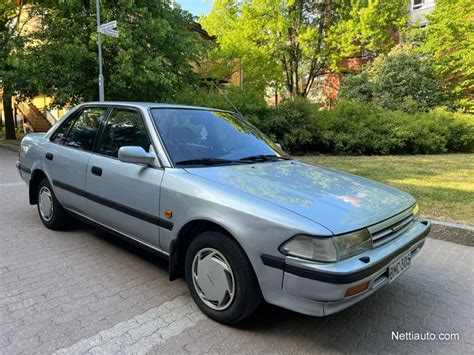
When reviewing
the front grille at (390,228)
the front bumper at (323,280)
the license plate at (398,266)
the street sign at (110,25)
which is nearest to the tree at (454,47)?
the street sign at (110,25)

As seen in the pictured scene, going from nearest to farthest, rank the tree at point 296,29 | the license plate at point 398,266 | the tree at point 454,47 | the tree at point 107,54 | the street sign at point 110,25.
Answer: the license plate at point 398,266 → the street sign at point 110,25 → the tree at point 107,54 → the tree at point 296,29 → the tree at point 454,47

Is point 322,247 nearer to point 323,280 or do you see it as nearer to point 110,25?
point 323,280

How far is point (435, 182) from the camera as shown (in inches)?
290

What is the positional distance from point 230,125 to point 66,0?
1138cm

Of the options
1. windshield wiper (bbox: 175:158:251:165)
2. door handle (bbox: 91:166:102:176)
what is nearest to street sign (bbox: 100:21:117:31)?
door handle (bbox: 91:166:102:176)

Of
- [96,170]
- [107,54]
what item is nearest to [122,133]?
[96,170]

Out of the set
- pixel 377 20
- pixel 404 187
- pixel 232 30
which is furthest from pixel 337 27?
pixel 404 187

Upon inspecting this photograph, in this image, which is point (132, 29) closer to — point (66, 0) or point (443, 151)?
point (66, 0)

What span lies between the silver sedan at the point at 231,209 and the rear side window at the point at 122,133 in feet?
0.04

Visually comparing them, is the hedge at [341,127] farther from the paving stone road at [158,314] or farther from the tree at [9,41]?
the paving stone road at [158,314]

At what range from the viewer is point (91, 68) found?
12.6m

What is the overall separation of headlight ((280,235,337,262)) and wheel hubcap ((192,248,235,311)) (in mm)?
524

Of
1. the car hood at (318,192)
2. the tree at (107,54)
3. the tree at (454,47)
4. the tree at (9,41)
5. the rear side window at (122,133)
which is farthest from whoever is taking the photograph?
the tree at (454,47)

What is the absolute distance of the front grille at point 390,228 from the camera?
2.44m
